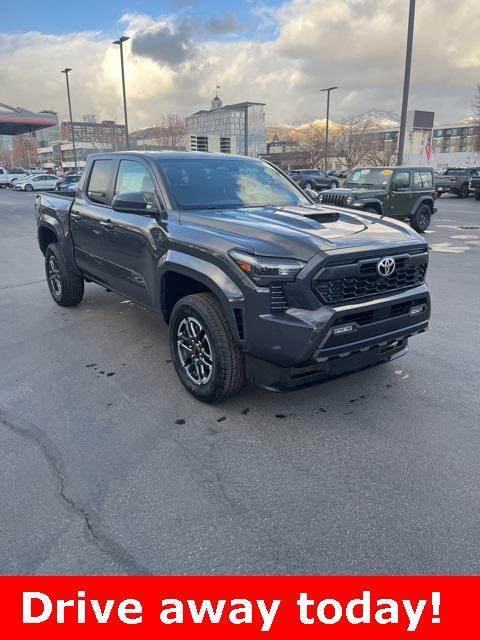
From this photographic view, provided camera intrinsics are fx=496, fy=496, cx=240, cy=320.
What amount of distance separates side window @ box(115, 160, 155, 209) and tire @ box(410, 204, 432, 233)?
1089 centimetres

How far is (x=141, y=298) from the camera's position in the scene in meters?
4.64

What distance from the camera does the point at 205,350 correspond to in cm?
379

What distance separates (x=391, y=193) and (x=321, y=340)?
37.3 feet

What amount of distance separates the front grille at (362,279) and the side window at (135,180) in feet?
5.80

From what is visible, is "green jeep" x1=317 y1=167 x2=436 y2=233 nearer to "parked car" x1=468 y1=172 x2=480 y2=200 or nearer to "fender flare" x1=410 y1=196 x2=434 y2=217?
"fender flare" x1=410 y1=196 x2=434 y2=217

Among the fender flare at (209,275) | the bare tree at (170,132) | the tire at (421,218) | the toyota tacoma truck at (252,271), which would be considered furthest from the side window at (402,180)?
the bare tree at (170,132)

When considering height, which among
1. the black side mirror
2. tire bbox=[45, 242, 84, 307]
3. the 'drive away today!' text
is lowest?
the 'drive away today!' text


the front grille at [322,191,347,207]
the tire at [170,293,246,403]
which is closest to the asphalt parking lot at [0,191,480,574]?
the tire at [170,293,246,403]

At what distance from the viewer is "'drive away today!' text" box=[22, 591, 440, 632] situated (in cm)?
210

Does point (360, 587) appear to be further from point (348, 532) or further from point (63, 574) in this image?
point (63, 574)

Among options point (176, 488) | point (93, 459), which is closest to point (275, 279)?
point (176, 488)

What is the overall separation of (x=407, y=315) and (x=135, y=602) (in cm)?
264

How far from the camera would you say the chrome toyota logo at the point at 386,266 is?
3467 mm

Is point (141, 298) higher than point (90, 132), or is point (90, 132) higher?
point (90, 132)
